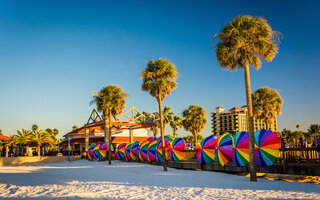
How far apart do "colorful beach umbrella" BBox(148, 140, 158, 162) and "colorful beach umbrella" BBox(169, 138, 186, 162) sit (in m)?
2.53

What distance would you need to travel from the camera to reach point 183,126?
2010 inches

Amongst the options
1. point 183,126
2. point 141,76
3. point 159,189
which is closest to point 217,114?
point 183,126

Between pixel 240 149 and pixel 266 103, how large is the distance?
18768 mm

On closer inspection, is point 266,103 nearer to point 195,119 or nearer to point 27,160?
point 195,119

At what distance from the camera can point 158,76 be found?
21.3 m

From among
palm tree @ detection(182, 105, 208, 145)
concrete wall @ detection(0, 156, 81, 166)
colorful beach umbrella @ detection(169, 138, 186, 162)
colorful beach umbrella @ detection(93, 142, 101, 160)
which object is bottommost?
concrete wall @ detection(0, 156, 81, 166)

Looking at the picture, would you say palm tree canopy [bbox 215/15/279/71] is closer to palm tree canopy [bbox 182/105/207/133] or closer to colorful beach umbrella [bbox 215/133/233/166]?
colorful beach umbrella [bbox 215/133/233/166]

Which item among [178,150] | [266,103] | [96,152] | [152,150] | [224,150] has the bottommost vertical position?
[96,152]

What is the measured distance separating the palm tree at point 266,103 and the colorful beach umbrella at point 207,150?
15.9 m

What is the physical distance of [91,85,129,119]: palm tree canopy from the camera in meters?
31.6

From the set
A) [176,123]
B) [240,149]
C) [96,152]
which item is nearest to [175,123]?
[176,123]

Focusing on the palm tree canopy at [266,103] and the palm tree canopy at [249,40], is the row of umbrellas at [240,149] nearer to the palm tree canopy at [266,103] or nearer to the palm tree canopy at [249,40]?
the palm tree canopy at [249,40]

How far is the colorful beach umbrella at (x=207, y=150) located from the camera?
62.3ft

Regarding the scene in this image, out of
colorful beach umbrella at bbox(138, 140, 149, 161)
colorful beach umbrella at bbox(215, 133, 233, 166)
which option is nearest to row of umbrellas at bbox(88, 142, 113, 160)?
colorful beach umbrella at bbox(138, 140, 149, 161)
